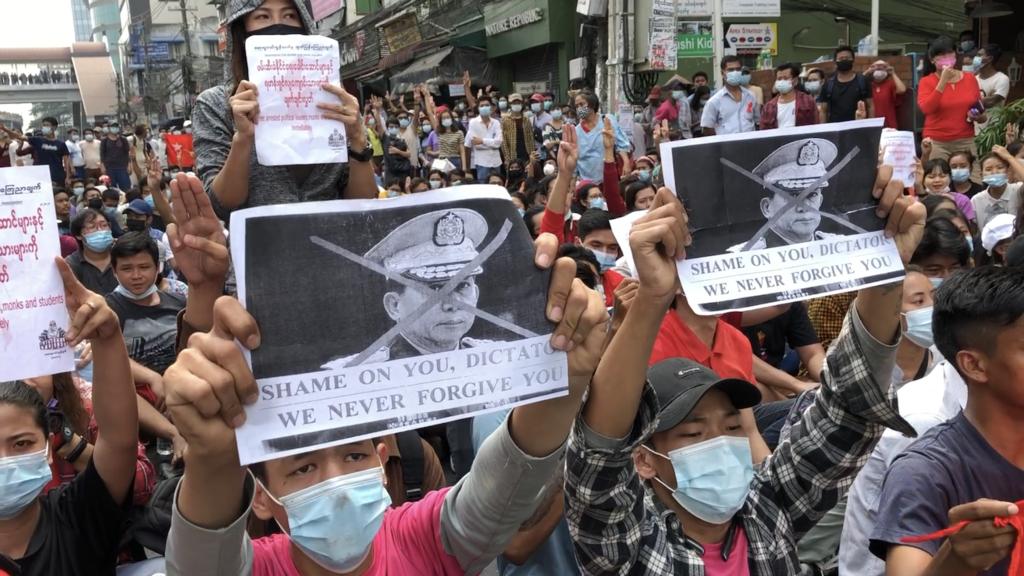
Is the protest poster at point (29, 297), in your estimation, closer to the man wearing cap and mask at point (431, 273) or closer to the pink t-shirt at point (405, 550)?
the pink t-shirt at point (405, 550)

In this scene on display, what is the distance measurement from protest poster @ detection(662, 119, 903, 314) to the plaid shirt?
0.76 ft

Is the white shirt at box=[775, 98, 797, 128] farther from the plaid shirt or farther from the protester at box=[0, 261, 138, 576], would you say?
the protester at box=[0, 261, 138, 576]

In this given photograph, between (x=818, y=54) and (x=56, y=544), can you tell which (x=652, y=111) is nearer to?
(x=818, y=54)

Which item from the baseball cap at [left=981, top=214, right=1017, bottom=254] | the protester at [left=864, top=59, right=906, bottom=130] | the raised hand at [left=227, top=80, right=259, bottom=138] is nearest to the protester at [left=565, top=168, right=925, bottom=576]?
the raised hand at [left=227, top=80, right=259, bottom=138]

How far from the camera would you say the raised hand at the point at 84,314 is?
2514mm

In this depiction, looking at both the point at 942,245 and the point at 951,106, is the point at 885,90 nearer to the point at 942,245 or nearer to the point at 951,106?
the point at 951,106

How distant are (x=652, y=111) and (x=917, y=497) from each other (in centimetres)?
1311

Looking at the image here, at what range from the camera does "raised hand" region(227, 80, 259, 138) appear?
8.59 feet

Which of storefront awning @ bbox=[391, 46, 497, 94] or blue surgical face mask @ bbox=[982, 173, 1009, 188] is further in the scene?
→ storefront awning @ bbox=[391, 46, 497, 94]

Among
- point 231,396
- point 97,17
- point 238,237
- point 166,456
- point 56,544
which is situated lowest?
point 166,456

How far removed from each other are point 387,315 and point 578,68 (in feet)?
66.8

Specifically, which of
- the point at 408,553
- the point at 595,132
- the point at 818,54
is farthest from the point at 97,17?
the point at 408,553

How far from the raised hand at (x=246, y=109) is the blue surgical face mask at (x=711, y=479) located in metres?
1.42

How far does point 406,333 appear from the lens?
192 cm
